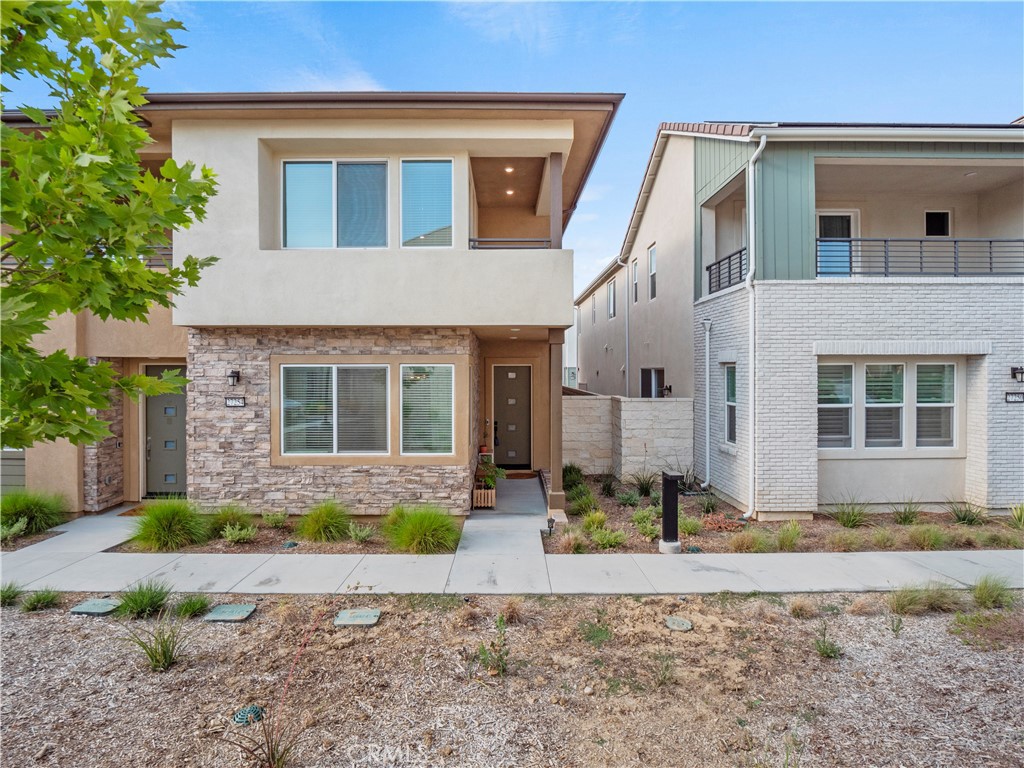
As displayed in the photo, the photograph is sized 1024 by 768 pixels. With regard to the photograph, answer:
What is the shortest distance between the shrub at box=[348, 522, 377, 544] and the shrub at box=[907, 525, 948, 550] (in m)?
7.97

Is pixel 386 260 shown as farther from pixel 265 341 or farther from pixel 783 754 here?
pixel 783 754

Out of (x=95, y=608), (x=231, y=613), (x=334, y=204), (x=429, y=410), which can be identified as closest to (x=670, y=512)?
(x=429, y=410)

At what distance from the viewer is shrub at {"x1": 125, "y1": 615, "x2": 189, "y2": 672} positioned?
14.3 feet

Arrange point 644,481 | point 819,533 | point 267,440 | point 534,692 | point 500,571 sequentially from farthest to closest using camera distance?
point 644,481
point 267,440
point 819,533
point 500,571
point 534,692

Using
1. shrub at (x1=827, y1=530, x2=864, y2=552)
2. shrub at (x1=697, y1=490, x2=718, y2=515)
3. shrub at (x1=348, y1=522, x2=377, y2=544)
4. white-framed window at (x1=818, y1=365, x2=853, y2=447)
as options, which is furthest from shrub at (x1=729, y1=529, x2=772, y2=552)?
shrub at (x1=348, y1=522, x2=377, y2=544)

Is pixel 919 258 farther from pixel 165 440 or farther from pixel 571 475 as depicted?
pixel 165 440

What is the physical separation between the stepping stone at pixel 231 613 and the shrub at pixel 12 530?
493 cm

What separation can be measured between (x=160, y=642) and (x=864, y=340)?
34.6 feet

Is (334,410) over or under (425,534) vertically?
over

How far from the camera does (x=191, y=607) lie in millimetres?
5289

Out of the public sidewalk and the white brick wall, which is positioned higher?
the white brick wall

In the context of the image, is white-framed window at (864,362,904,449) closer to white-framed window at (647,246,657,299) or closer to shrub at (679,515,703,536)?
shrub at (679,515,703,536)

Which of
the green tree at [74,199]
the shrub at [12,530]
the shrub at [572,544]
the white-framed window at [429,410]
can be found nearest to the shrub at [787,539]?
the shrub at [572,544]

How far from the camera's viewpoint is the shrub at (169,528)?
24.5 ft
